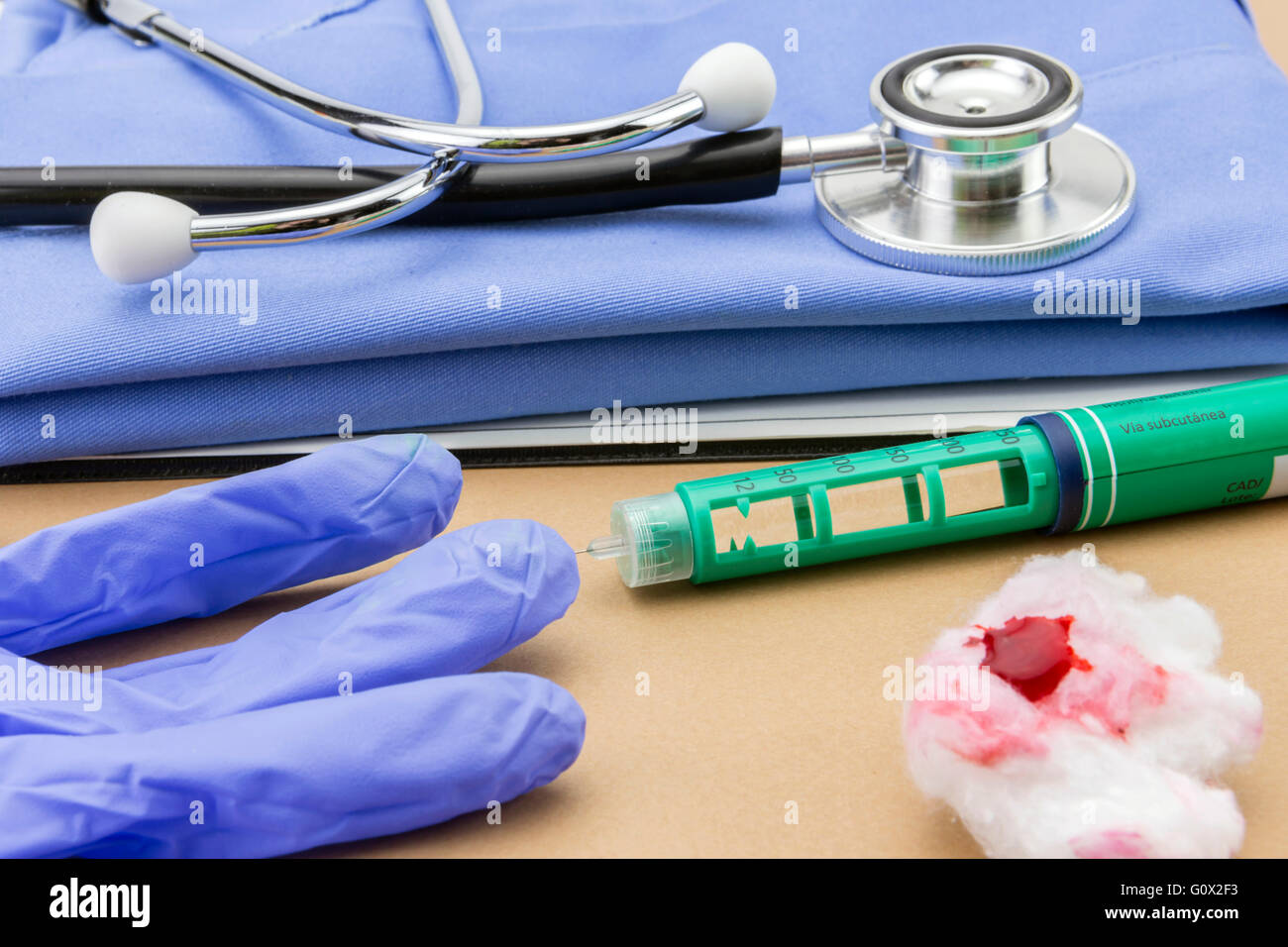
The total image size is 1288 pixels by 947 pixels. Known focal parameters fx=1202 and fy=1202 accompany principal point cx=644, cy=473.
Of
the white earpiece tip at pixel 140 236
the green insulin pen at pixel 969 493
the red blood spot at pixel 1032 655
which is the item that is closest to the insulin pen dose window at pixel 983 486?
the green insulin pen at pixel 969 493

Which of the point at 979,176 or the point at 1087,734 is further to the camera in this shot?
the point at 979,176

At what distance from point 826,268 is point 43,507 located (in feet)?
1.37

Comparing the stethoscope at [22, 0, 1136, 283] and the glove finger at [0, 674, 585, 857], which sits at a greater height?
the stethoscope at [22, 0, 1136, 283]

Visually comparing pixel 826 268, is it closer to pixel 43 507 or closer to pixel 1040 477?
pixel 1040 477

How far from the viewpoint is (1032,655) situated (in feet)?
1.44

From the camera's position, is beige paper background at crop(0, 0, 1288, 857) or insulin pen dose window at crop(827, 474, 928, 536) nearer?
beige paper background at crop(0, 0, 1288, 857)

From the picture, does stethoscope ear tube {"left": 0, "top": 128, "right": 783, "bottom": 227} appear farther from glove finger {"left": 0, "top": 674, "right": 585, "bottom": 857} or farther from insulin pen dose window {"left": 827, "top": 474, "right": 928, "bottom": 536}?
glove finger {"left": 0, "top": 674, "right": 585, "bottom": 857}

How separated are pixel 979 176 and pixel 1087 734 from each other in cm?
34

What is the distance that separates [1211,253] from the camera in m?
0.63

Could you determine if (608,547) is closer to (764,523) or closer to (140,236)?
(764,523)

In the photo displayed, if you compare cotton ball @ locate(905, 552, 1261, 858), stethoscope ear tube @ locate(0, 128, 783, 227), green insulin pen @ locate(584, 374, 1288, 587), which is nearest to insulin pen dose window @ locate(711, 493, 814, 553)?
green insulin pen @ locate(584, 374, 1288, 587)

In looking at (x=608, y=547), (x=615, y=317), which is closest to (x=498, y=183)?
(x=615, y=317)

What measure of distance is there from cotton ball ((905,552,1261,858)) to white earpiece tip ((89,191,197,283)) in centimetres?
41

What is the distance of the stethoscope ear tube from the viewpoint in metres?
0.66
